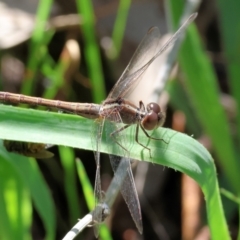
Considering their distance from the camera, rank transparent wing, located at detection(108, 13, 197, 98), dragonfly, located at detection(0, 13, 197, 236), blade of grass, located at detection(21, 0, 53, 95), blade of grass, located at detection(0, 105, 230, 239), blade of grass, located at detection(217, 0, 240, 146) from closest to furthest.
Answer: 1. blade of grass, located at detection(0, 105, 230, 239)
2. dragonfly, located at detection(0, 13, 197, 236)
3. transparent wing, located at detection(108, 13, 197, 98)
4. blade of grass, located at detection(217, 0, 240, 146)
5. blade of grass, located at detection(21, 0, 53, 95)

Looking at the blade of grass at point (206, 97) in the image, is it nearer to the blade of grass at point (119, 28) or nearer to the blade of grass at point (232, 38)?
the blade of grass at point (232, 38)

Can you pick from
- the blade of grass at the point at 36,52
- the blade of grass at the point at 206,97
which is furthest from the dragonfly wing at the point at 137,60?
the blade of grass at the point at 36,52

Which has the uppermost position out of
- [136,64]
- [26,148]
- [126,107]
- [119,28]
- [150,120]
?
[119,28]

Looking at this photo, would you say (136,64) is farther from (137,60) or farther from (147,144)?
(147,144)

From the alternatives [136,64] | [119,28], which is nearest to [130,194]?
[136,64]

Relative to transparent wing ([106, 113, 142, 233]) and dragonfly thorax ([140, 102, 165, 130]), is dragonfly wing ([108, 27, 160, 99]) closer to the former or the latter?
dragonfly thorax ([140, 102, 165, 130])

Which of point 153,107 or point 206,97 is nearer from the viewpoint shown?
point 153,107

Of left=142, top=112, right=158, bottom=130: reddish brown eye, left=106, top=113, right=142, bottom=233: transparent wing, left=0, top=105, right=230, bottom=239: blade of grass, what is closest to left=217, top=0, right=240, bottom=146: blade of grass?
left=142, top=112, right=158, bottom=130: reddish brown eye
